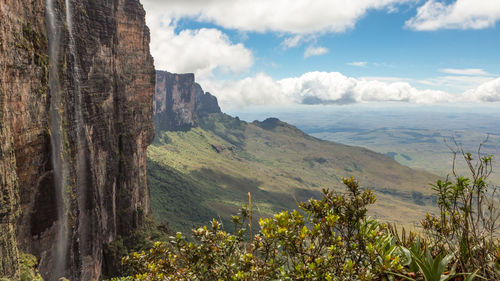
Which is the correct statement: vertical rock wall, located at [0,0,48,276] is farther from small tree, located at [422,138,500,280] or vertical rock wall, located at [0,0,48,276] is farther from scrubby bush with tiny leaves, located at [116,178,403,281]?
small tree, located at [422,138,500,280]

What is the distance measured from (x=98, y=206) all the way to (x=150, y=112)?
1202 inches

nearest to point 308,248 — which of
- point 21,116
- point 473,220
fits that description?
point 473,220

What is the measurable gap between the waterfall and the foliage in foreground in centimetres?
3375

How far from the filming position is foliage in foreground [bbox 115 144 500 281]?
593 cm

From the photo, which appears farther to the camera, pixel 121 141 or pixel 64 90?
pixel 121 141

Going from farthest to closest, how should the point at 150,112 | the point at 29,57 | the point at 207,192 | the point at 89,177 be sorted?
the point at 207,192 → the point at 150,112 → the point at 89,177 → the point at 29,57

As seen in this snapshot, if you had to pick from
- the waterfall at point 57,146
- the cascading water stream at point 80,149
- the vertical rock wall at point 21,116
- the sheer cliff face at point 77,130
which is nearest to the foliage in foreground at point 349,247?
the vertical rock wall at point 21,116

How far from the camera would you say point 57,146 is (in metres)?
35.4

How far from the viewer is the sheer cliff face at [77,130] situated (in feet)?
81.6

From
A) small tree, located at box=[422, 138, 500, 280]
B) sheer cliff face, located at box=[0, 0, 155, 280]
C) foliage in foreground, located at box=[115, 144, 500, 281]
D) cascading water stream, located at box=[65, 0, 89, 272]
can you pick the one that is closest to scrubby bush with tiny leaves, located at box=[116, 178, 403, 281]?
foliage in foreground, located at box=[115, 144, 500, 281]

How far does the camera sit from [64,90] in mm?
37719

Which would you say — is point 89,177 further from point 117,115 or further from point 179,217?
point 179,217

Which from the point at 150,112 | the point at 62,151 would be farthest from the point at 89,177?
the point at 150,112

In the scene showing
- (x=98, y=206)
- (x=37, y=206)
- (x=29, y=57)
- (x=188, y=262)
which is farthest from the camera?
(x=98, y=206)
